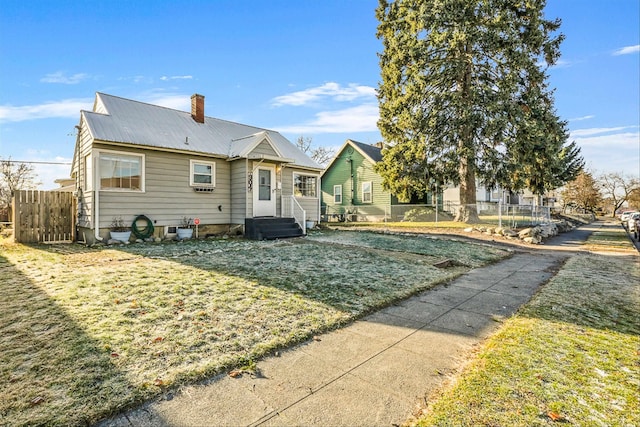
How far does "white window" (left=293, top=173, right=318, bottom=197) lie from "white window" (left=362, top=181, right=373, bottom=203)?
9.48 meters

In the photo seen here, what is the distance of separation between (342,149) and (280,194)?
13704 mm

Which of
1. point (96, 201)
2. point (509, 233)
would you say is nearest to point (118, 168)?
point (96, 201)

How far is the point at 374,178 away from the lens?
2469 centimetres

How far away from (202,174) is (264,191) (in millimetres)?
2549

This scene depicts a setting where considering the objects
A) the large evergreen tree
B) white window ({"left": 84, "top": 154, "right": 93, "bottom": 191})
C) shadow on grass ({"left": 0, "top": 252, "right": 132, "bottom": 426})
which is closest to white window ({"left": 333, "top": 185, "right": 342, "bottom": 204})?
the large evergreen tree

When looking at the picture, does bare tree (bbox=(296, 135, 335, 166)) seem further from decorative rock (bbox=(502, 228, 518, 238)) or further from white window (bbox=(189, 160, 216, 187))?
white window (bbox=(189, 160, 216, 187))

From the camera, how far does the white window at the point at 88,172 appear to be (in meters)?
10.3

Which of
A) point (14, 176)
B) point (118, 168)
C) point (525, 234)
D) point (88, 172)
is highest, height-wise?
point (14, 176)

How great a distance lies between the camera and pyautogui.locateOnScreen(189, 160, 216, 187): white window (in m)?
12.3

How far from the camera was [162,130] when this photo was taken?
12.2 meters

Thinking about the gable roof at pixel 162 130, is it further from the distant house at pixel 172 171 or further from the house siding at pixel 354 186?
the house siding at pixel 354 186

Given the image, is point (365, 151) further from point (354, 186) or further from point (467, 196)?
point (467, 196)

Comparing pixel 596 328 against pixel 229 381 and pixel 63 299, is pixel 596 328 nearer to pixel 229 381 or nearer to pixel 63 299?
pixel 229 381

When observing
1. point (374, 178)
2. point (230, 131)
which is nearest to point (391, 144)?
point (374, 178)
